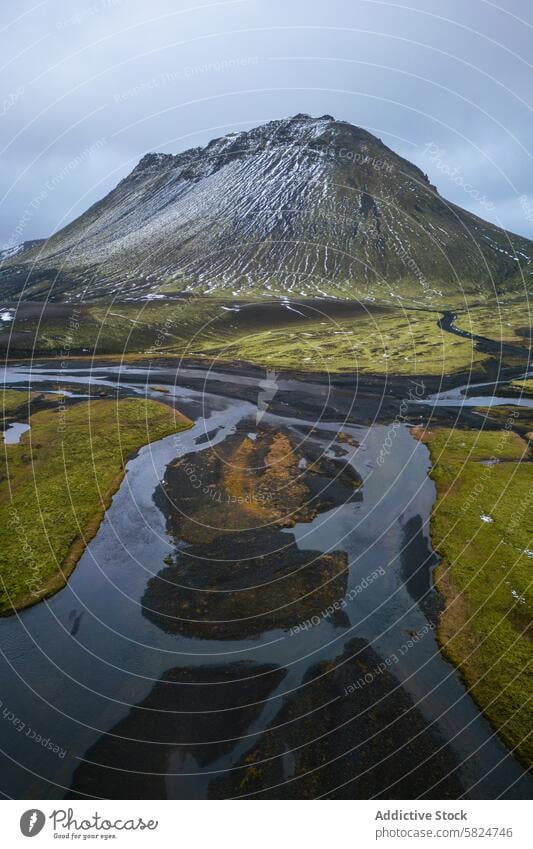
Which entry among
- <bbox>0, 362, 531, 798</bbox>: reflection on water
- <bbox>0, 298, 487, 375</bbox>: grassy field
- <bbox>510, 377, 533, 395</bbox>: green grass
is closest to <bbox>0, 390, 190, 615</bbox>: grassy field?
<bbox>0, 362, 531, 798</bbox>: reflection on water

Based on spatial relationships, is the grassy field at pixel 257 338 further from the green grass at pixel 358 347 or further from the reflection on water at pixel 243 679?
the reflection on water at pixel 243 679

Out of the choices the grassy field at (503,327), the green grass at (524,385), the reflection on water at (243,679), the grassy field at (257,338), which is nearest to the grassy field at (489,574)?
the reflection on water at (243,679)

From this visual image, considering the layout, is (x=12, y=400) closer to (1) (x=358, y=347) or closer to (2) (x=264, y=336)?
(2) (x=264, y=336)

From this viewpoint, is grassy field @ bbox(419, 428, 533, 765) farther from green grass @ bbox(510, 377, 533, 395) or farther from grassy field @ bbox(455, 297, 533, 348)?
grassy field @ bbox(455, 297, 533, 348)

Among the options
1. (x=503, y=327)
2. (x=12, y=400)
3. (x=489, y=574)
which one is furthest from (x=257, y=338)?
(x=489, y=574)

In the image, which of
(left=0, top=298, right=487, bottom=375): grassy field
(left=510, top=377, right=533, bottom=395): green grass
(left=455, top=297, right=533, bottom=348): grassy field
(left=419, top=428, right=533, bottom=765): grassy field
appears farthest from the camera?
(left=455, top=297, right=533, bottom=348): grassy field
